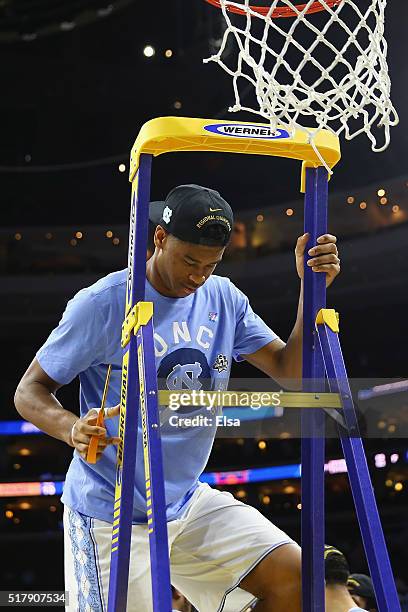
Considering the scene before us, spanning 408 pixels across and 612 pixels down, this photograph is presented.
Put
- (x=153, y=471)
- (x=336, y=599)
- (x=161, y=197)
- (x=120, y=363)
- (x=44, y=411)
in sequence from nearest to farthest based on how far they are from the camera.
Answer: (x=153, y=471)
(x=44, y=411)
(x=120, y=363)
(x=336, y=599)
(x=161, y=197)

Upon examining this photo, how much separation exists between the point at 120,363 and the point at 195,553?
582mm

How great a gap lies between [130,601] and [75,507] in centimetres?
30

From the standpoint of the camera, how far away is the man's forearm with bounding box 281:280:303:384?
2613 mm

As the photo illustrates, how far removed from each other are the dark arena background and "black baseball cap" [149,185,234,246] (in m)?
6.04

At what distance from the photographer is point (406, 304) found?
9.48m

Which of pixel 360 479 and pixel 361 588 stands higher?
pixel 360 479

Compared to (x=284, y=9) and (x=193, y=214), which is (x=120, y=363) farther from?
(x=284, y=9)

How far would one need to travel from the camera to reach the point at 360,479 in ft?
7.14

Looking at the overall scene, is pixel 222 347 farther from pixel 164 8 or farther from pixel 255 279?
pixel 255 279

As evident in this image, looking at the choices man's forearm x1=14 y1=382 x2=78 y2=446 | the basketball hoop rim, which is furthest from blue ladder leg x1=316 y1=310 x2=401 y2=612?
the basketball hoop rim

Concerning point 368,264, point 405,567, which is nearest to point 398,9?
point 368,264

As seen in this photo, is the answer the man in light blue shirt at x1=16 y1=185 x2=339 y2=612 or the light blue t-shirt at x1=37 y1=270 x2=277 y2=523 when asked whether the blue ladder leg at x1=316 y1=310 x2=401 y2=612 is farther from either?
the light blue t-shirt at x1=37 y1=270 x2=277 y2=523

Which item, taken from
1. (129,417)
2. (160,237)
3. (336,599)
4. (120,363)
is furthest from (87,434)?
(336,599)

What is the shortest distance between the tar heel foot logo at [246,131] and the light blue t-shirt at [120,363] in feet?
1.63
